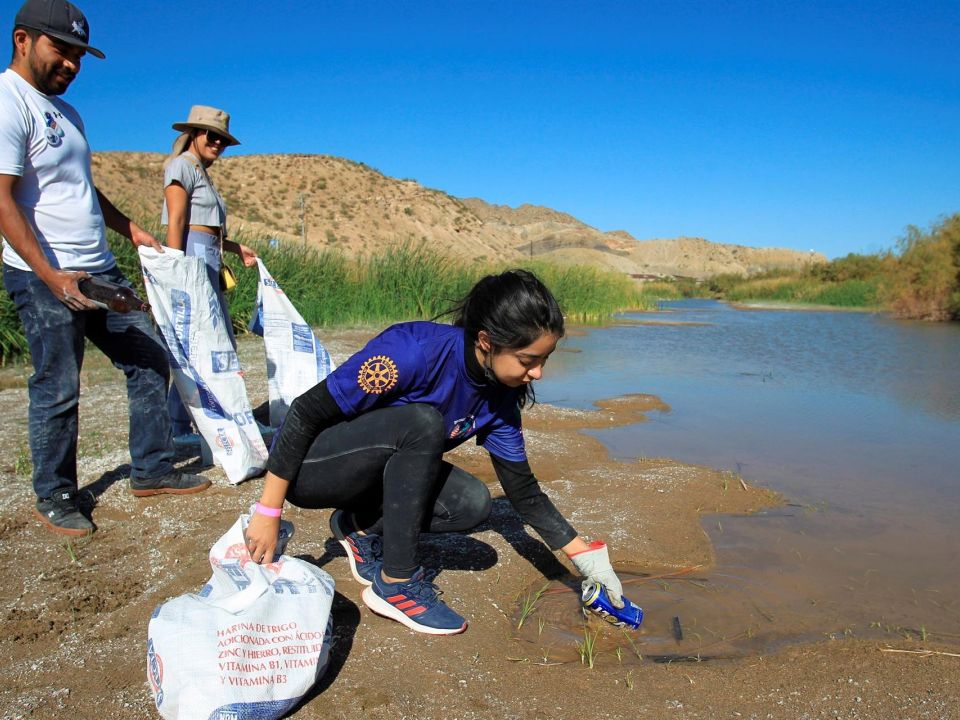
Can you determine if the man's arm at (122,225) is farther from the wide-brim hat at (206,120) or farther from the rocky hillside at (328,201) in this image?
the rocky hillside at (328,201)

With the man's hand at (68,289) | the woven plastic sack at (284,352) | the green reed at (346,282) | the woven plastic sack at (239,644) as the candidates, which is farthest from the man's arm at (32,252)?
the green reed at (346,282)

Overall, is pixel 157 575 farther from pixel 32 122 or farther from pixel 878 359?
pixel 878 359

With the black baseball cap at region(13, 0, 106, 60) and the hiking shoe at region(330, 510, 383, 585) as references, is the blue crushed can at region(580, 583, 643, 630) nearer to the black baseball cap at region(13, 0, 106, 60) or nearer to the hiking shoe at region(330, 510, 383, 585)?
the hiking shoe at region(330, 510, 383, 585)

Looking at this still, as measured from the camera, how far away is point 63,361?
9.32 feet

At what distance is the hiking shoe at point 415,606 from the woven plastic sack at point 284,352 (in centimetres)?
179

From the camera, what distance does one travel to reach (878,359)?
9664 mm

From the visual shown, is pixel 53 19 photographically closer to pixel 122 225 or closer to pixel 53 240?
pixel 53 240

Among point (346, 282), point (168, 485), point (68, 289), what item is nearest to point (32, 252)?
point (68, 289)

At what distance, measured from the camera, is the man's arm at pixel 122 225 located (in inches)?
131

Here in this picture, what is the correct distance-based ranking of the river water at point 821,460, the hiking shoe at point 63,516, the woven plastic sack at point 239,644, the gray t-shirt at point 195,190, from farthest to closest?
1. the gray t-shirt at point 195,190
2. the hiking shoe at point 63,516
3. the river water at point 821,460
4. the woven plastic sack at point 239,644

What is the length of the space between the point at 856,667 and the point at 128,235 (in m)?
3.34

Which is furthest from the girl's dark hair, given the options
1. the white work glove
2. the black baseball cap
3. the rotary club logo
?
the black baseball cap

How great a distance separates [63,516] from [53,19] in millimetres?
1861

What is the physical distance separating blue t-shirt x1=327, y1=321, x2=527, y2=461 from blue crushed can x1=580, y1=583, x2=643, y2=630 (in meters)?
0.47
